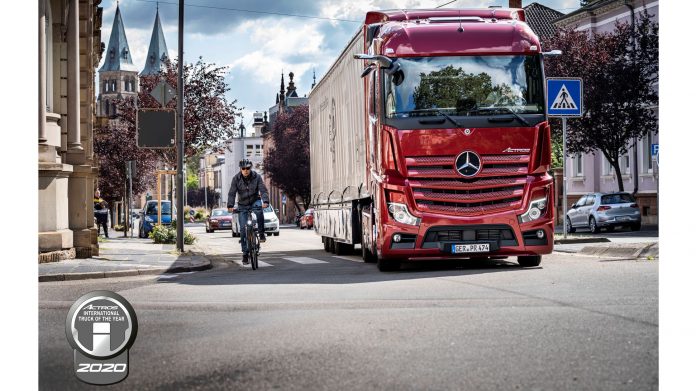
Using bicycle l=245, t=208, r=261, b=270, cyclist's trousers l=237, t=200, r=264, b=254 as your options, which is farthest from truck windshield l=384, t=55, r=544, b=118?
cyclist's trousers l=237, t=200, r=264, b=254

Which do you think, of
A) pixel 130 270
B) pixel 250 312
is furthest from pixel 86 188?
pixel 250 312

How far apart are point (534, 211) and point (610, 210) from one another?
9.33 ft

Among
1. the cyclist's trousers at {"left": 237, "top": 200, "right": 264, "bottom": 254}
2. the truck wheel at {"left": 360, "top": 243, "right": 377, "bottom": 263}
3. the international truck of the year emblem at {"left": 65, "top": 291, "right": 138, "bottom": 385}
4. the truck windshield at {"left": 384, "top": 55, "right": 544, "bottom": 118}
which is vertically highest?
the truck windshield at {"left": 384, "top": 55, "right": 544, "bottom": 118}

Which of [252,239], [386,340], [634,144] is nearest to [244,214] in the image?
[252,239]

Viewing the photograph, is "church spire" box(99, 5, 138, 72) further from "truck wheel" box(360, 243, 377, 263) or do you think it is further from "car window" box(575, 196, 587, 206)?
"truck wheel" box(360, 243, 377, 263)

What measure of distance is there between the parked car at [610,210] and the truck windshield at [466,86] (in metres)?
1.25

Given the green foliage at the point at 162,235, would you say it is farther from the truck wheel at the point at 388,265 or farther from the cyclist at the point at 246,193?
the truck wheel at the point at 388,265

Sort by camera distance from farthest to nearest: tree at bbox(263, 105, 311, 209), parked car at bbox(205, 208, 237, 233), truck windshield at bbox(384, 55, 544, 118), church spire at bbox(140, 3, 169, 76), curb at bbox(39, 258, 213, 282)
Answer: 1. parked car at bbox(205, 208, 237, 233)
2. tree at bbox(263, 105, 311, 209)
3. truck windshield at bbox(384, 55, 544, 118)
4. curb at bbox(39, 258, 213, 282)
5. church spire at bbox(140, 3, 169, 76)

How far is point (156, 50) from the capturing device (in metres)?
4.85

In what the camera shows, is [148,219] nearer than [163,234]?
Yes

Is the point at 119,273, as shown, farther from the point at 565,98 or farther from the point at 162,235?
the point at 162,235

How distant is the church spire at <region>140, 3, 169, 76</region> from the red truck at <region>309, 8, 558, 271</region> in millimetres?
5317

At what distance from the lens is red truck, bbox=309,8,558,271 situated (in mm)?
10250
